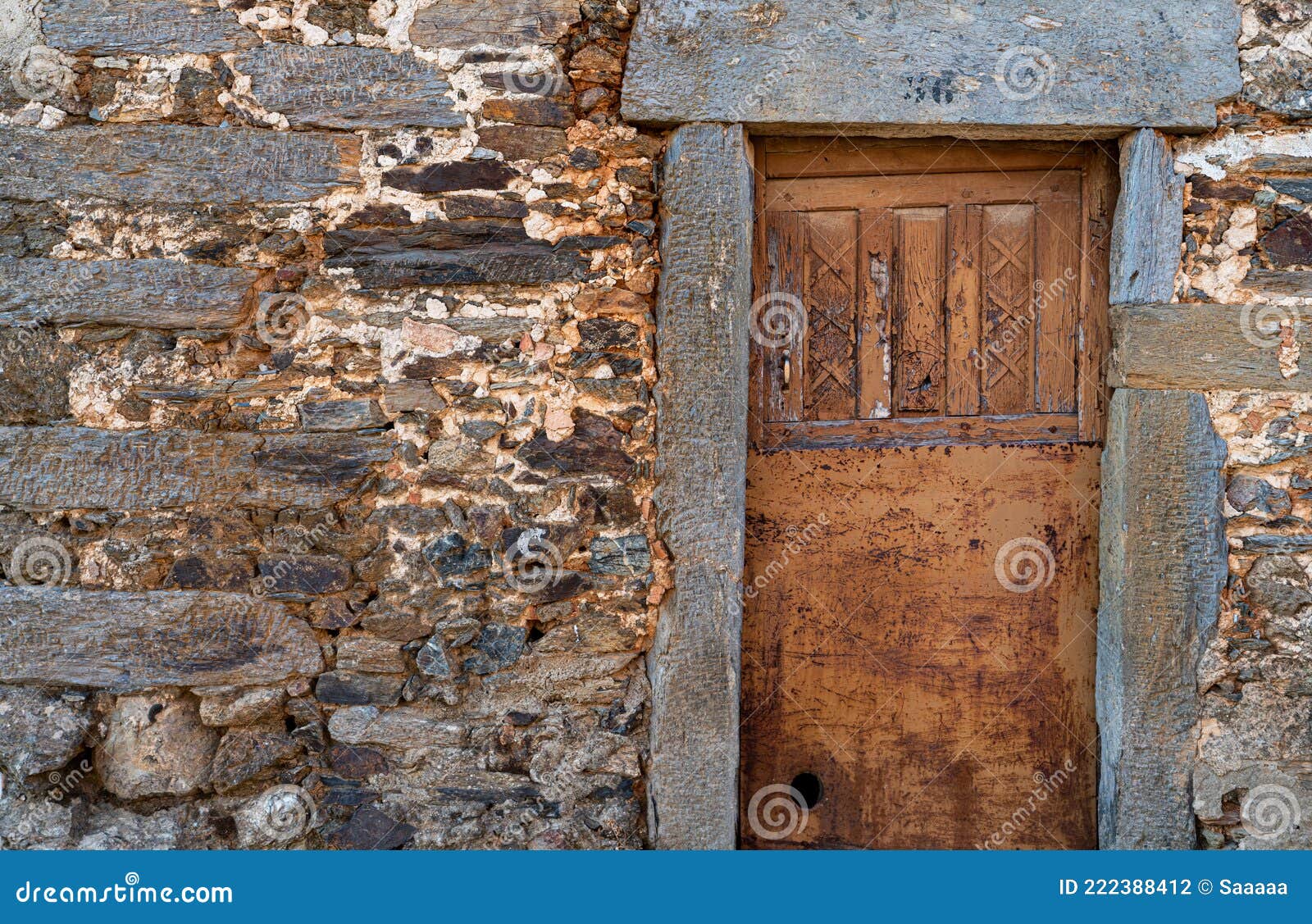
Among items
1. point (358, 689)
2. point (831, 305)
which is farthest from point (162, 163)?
point (831, 305)

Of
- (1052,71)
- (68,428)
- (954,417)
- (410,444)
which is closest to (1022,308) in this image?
(954,417)

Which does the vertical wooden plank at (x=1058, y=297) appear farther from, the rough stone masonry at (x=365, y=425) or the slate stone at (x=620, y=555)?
the slate stone at (x=620, y=555)

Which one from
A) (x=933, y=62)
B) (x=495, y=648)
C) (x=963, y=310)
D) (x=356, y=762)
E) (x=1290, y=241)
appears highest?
(x=933, y=62)

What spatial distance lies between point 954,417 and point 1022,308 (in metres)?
0.37

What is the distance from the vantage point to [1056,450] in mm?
2588

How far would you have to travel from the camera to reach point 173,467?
237cm

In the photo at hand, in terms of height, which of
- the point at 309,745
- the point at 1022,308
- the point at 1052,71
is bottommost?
the point at 309,745

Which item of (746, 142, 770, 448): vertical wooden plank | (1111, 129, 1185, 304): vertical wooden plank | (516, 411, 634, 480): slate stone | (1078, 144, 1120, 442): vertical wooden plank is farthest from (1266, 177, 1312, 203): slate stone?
(516, 411, 634, 480): slate stone

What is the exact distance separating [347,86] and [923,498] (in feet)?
6.42

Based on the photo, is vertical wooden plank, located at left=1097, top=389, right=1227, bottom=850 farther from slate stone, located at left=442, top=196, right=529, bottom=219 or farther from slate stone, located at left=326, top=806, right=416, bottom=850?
slate stone, located at left=326, top=806, right=416, bottom=850

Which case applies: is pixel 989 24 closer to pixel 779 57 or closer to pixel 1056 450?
pixel 779 57

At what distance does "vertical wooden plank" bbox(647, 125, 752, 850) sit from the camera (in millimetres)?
2400

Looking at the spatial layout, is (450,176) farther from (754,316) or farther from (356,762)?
(356,762)

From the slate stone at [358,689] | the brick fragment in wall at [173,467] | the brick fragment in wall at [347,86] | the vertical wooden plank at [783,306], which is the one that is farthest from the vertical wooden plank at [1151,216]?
the slate stone at [358,689]
